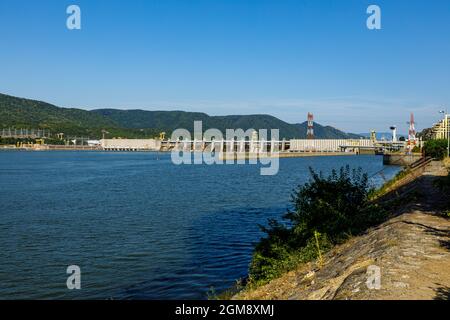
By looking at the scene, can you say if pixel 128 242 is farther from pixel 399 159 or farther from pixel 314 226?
pixel 399 159

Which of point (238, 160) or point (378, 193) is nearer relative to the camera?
point (378, 193)

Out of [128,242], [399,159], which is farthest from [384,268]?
[399,159]

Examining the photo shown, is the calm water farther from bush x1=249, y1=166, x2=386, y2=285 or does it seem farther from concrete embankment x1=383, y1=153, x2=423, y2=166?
concrete embankment x1=383, y1=153, x2=423, y2=166

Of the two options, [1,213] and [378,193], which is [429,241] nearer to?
[378,193]

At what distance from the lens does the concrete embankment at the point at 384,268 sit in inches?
382

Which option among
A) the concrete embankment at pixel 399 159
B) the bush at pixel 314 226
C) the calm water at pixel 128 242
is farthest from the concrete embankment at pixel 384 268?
the concrete embankment at pixel 399 159

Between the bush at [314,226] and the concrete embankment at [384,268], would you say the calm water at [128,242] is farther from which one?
the concrete embankment at [384,268]

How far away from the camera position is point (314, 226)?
19.7m

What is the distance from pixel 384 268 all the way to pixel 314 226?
8.60 m
